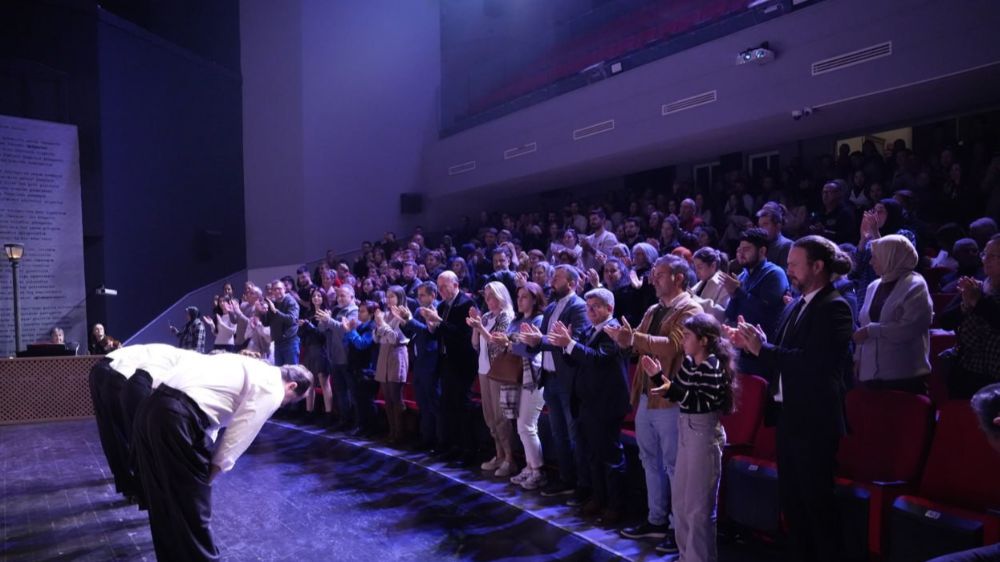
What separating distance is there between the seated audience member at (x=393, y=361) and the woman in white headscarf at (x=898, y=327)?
3.56m

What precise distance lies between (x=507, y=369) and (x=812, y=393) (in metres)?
2.14

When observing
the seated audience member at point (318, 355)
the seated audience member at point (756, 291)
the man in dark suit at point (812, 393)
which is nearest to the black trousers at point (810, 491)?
the man in dark suit at point (812, 393)

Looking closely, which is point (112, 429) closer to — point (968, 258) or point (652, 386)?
point (652, 386)

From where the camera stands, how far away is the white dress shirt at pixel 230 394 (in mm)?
2996

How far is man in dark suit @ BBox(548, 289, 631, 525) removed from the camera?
12.4 feet

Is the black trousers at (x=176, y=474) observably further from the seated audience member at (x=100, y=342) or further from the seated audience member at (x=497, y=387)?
the seated audience member at (x=100, y=342)

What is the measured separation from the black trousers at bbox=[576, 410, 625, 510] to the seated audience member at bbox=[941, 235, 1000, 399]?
1648mm

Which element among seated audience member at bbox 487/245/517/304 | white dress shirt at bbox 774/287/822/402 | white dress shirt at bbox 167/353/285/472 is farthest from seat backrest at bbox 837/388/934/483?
seated audience member at bbox 487/245/517/304

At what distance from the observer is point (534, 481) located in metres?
4.52

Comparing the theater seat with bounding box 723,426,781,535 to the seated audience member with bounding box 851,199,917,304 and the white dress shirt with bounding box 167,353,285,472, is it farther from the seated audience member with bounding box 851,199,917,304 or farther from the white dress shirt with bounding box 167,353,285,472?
the white dress shirt with bounding box 167,353,285,472

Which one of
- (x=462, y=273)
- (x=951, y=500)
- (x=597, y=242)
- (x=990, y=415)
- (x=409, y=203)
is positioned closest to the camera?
(x=990, y=415)

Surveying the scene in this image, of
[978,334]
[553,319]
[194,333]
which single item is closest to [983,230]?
[978,334]

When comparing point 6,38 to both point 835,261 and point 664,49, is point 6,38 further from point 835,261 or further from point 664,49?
point 835,261

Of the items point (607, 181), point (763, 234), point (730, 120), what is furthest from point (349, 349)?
point (607, 181)
